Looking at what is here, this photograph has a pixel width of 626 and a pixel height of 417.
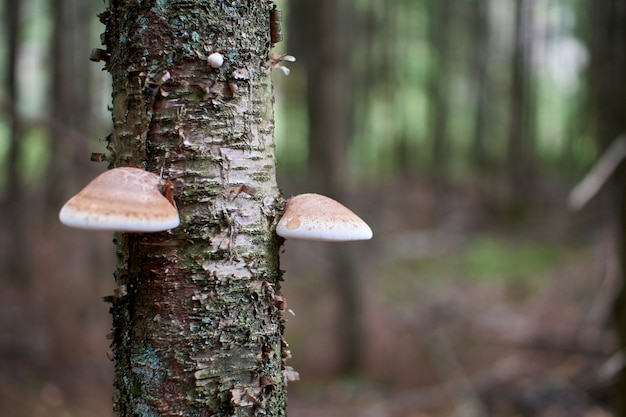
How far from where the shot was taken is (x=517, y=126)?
61.7 ft

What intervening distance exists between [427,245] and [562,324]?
583 cm

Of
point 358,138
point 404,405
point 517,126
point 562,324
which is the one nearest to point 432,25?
point 358,138

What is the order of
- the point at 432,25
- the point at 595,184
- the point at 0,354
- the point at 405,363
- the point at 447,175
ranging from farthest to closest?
1. the point at 432,25
2. the point at 447,175
3. the point at 405,363
4. the point at 0,354
5. the point at 595,184

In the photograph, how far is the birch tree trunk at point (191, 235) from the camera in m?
1.57

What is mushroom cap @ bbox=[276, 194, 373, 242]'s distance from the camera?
1679 mm

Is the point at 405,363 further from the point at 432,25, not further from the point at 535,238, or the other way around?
the point at 432,25

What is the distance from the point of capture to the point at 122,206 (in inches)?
55.9

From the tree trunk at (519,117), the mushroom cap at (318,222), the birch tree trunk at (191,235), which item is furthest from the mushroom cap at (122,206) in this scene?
the tree trunk at (519,117)

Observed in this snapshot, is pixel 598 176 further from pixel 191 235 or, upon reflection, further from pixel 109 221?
pixel 109 221

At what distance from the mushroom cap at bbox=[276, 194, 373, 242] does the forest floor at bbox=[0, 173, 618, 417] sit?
347 centimetres

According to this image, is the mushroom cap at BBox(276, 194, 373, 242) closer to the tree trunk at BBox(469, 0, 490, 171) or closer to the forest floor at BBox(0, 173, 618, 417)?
the forest floor at BBox(0, 173, 618, 417)

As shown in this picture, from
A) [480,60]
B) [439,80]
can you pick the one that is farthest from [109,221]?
[439,80]

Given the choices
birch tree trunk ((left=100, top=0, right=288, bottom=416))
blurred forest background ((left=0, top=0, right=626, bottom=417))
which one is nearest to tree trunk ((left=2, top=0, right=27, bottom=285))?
blurred forest background ((left=0, top=0, right=626, bottom=417))

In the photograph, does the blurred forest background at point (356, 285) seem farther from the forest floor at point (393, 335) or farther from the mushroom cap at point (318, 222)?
the mushroom cap at point (318, 222)
